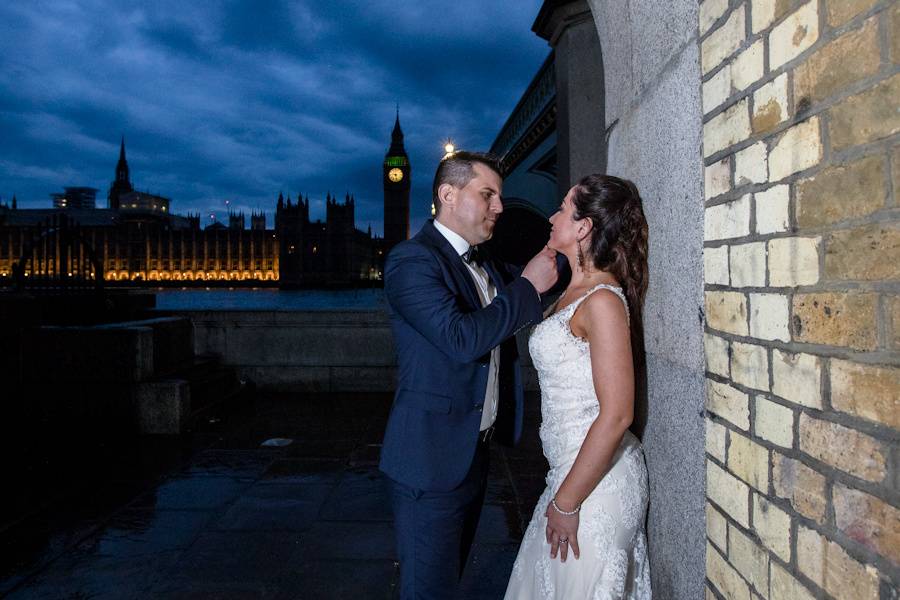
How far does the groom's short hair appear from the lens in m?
2.41

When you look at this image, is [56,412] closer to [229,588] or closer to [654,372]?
[229,588]

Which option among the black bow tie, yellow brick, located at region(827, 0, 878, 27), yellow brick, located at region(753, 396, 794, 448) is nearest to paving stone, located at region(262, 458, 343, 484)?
the black bow tie

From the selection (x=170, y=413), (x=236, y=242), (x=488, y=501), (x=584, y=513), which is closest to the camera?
(x=584, y=513)

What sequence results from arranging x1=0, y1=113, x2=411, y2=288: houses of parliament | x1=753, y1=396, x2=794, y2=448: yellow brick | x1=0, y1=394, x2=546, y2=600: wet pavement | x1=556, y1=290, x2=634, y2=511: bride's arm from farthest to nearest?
1. x1=0, y1=113, x2=411, y2=288: houses of parliament
2. x1=0, y1=394, x2=546, y2=600: wet pavement
3. x1=556, y1=290, x2=634, y2=511: bride's arm
4. x1=753, y1=396, x2=794, y2=448: yellow brick

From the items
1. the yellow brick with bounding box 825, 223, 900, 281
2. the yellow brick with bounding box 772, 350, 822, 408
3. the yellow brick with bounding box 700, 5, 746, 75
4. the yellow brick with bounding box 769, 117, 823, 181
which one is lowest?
the yellow brick with bounding box 772, 350, 822, 408

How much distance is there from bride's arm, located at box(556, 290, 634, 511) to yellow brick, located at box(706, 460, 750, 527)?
0.31 m

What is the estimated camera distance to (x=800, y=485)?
4.82ft

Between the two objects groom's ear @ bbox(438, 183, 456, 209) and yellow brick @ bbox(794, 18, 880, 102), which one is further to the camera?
groom's ear @ bbox(438, 183, 456, 209)

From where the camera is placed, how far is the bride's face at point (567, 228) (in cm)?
225

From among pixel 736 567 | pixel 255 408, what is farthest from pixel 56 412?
pixel 736 567

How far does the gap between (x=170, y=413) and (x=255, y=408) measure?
133 cm

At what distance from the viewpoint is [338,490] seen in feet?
15.6

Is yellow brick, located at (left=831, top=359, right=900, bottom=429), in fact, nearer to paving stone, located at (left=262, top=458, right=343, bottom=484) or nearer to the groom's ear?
the groom's ear

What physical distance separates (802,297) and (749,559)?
795mm
